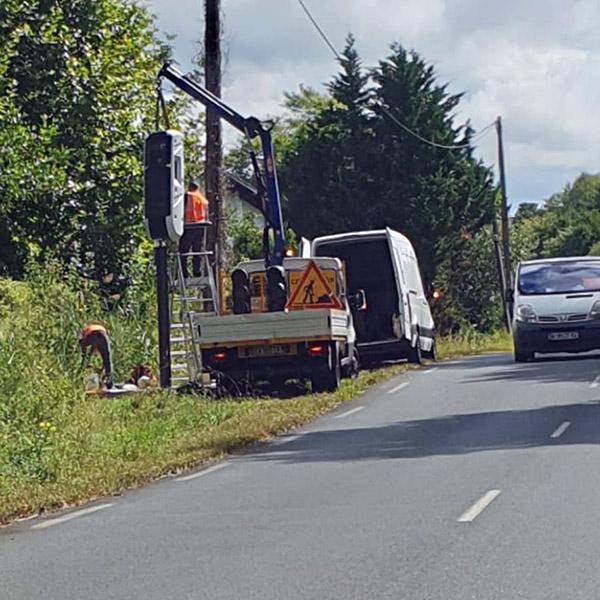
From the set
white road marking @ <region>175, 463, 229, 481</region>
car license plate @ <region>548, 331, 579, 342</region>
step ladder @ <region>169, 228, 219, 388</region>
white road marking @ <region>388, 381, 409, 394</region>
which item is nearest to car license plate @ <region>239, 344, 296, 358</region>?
step ladder @ <region>169, 228, 219, 388</region>

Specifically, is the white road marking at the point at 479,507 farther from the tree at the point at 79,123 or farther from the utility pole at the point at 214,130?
the tree at the point at 79,123

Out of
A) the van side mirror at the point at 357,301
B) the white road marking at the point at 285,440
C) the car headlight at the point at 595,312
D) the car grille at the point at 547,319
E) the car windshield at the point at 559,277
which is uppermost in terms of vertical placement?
the car windshield at the point at 559,277

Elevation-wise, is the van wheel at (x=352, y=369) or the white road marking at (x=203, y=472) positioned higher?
the van wheel at (x=352, y=369)

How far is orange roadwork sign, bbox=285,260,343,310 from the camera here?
25000 mm

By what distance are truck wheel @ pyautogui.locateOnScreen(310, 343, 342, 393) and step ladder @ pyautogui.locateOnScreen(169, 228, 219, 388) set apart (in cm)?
184

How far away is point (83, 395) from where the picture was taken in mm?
18266

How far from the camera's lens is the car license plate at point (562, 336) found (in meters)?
27.9

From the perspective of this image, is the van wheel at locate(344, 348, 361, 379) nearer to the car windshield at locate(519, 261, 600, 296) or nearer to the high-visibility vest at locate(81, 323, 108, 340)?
the car windshield at locate(519, 261, 600, 296)

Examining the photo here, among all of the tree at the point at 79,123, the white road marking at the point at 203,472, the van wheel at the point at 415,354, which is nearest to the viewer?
the white road marking at the point at 203,472

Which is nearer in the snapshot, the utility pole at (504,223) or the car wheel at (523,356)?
the car wheel at (523,356)

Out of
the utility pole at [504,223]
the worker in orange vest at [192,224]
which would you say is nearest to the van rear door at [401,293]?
the worker in orange vest at [192,224]

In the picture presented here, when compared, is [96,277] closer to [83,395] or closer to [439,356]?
[439,356]

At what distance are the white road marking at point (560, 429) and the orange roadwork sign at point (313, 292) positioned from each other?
8.09m

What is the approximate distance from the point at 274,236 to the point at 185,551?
1544cm
